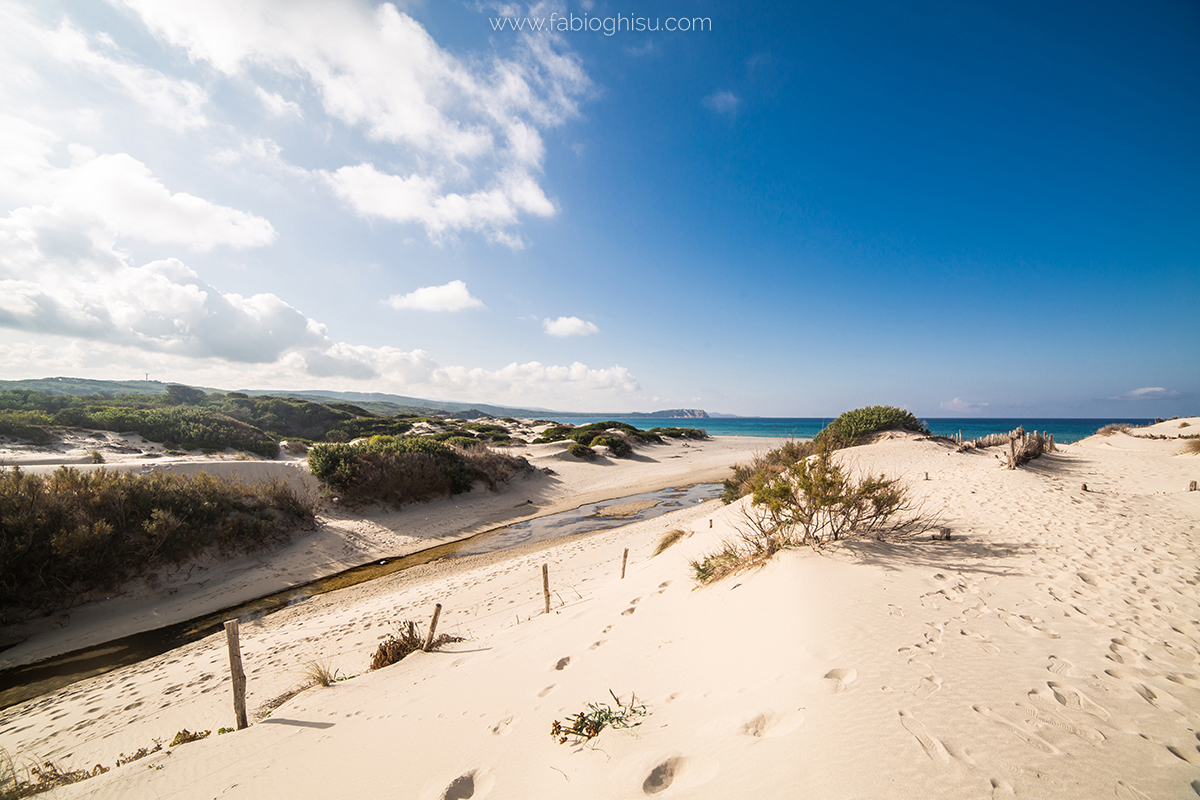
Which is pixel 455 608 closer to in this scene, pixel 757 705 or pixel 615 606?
pixel 615 606

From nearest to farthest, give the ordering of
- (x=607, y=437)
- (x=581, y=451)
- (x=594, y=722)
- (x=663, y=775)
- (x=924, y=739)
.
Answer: (x=924, y=739)
(x=663, y=775)
(x=594, y=722)
(x=581, y=451)
(x=607, y=437)

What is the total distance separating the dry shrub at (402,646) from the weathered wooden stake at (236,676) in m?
1.54

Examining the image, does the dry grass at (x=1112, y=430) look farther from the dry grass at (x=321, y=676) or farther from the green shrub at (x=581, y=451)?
the dry grass at (x=321, y=676)

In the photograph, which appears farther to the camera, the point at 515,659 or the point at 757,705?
the point at 515,659

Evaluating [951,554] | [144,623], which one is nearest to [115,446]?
[144,623]

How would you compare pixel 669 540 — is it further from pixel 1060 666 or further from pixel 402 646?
pixel 1060 666

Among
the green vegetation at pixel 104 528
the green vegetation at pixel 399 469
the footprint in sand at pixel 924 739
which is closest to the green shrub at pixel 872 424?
the green vegetation at pixel 399 469

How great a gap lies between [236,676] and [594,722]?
15.7 feet

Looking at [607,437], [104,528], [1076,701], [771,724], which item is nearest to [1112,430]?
[607,437]

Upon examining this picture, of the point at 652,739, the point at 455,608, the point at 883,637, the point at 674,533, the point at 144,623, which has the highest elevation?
the point at 883,637

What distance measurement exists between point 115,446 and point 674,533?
25297 millimetres

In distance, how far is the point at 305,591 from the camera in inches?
439

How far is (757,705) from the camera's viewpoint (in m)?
3.21

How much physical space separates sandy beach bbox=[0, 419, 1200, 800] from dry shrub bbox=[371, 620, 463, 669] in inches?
12.2
